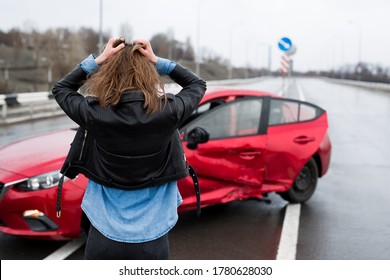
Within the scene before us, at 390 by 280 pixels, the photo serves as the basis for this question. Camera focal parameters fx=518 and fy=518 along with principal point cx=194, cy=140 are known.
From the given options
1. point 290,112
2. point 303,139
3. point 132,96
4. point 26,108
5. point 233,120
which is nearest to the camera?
→ point 132,96

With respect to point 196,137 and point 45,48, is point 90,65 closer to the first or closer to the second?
point 196,137

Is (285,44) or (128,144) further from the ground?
(285,44)

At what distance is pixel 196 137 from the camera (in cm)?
526

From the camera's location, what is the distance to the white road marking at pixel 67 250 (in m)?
4.70

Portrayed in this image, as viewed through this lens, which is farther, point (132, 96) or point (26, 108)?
point (26, 108)

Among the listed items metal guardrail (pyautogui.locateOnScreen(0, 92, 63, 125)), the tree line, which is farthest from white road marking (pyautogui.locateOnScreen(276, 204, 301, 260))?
the tree line

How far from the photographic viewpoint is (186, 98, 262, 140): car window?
5.63 metres

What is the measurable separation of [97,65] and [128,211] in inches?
27.0

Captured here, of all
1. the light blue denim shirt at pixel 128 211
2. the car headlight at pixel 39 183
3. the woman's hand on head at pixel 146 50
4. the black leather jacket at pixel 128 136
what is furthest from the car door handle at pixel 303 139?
the woman's hand on head at pixel 146 50

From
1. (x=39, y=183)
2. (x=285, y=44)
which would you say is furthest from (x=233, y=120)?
(x=285, y=44)

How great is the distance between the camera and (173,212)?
2.52 m

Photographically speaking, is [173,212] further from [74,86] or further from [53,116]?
[53,116]

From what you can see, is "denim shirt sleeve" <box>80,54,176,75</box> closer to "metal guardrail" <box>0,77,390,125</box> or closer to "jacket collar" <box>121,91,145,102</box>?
"jacket collar" <box>121,91,145,102</box>
